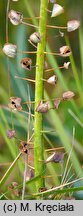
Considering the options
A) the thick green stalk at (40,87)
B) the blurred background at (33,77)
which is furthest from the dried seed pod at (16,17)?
the blurred background at (33,77)

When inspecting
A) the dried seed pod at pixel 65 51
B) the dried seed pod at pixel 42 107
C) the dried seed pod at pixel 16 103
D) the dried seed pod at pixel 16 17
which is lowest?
the dried seed pod at pixel 42 107

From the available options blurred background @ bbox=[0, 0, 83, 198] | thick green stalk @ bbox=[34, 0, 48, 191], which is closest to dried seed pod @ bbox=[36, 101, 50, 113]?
thick green stalk @ bbox=[34, 0, 48, 191]

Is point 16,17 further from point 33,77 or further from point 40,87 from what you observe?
point 33,77

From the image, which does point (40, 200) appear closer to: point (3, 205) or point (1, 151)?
point (3, 205)

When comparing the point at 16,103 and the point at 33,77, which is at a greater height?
the point at 33,77

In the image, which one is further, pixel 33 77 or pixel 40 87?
pixel 33 77

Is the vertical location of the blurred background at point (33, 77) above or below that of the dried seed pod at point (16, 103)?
above

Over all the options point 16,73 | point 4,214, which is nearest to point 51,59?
point 16,73

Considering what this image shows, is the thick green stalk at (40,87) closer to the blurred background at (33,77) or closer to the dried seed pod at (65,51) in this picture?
the dried seed pod at (65,51)

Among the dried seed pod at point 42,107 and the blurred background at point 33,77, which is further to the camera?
the blurred background at point 33,77

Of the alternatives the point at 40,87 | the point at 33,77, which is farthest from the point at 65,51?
the point at 33,77

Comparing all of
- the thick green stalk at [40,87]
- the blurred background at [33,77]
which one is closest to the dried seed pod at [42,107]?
the thick green stalk at [40,87]
